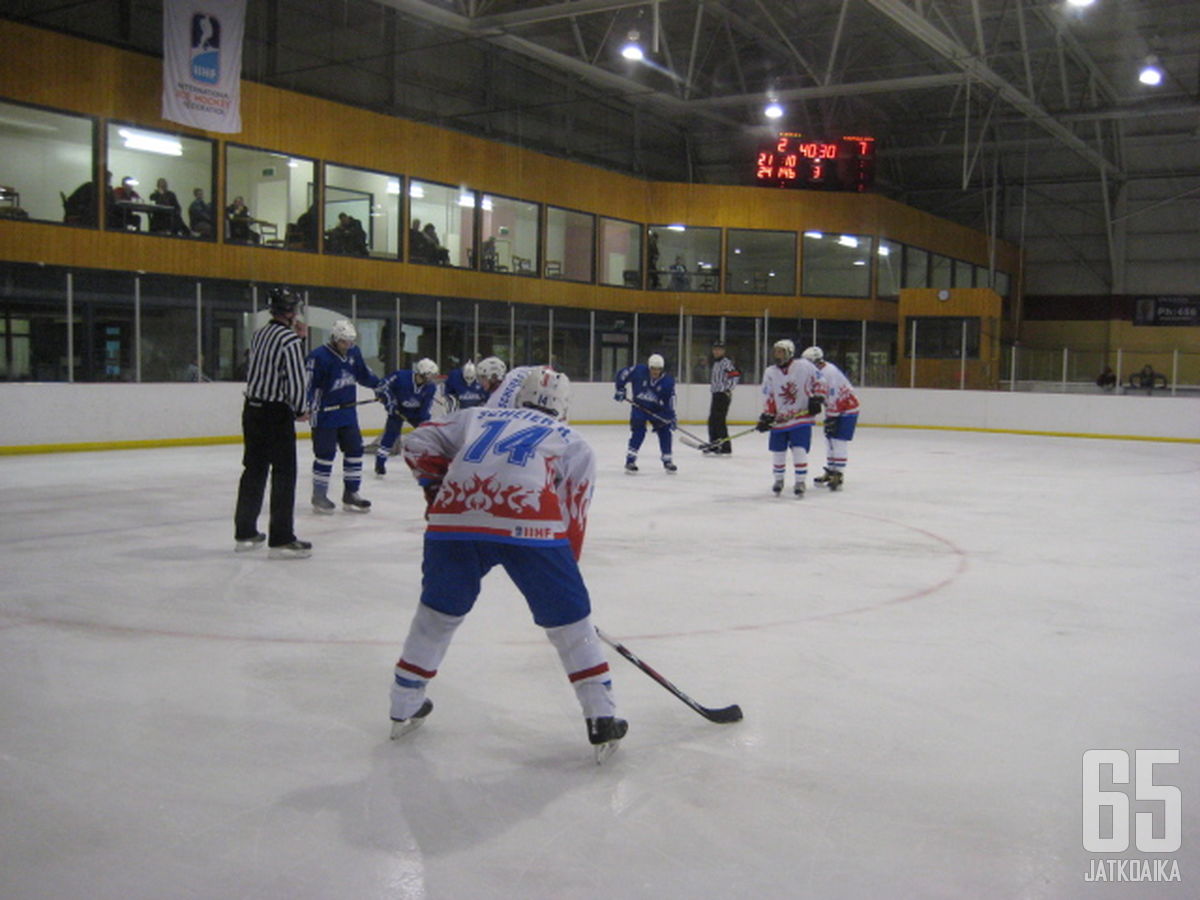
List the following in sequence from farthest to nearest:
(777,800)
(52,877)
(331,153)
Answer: (331,153)
(777,800)
(52,877)

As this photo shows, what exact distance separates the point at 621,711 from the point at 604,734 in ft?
1.60

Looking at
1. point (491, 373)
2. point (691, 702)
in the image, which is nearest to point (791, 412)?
point (491, 373)

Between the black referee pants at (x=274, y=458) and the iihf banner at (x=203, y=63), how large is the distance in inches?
364

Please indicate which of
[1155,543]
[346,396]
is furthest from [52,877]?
[1155,543]

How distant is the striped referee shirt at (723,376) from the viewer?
1388 centimetres

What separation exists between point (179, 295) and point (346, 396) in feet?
24.4

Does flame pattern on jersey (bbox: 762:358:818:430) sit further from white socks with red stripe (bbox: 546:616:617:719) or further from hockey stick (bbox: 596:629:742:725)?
white socks with red stripe (bbox: 546:616:617:719)

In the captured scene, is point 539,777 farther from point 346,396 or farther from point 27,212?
point 27,212

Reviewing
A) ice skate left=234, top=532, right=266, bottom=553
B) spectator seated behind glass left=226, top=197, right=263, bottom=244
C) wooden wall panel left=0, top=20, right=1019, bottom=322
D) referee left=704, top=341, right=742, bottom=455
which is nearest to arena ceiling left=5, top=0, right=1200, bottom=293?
wooden wall panel left=0, top=20, right=1019, bottom=322

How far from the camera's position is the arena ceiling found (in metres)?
16.9

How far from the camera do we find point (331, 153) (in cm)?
1664

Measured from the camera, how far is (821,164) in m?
21.2

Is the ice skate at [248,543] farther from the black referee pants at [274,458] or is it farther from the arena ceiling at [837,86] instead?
the arena ceiling at [837,86]

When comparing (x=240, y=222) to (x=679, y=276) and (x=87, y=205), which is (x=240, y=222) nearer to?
(x=87, y=205)
